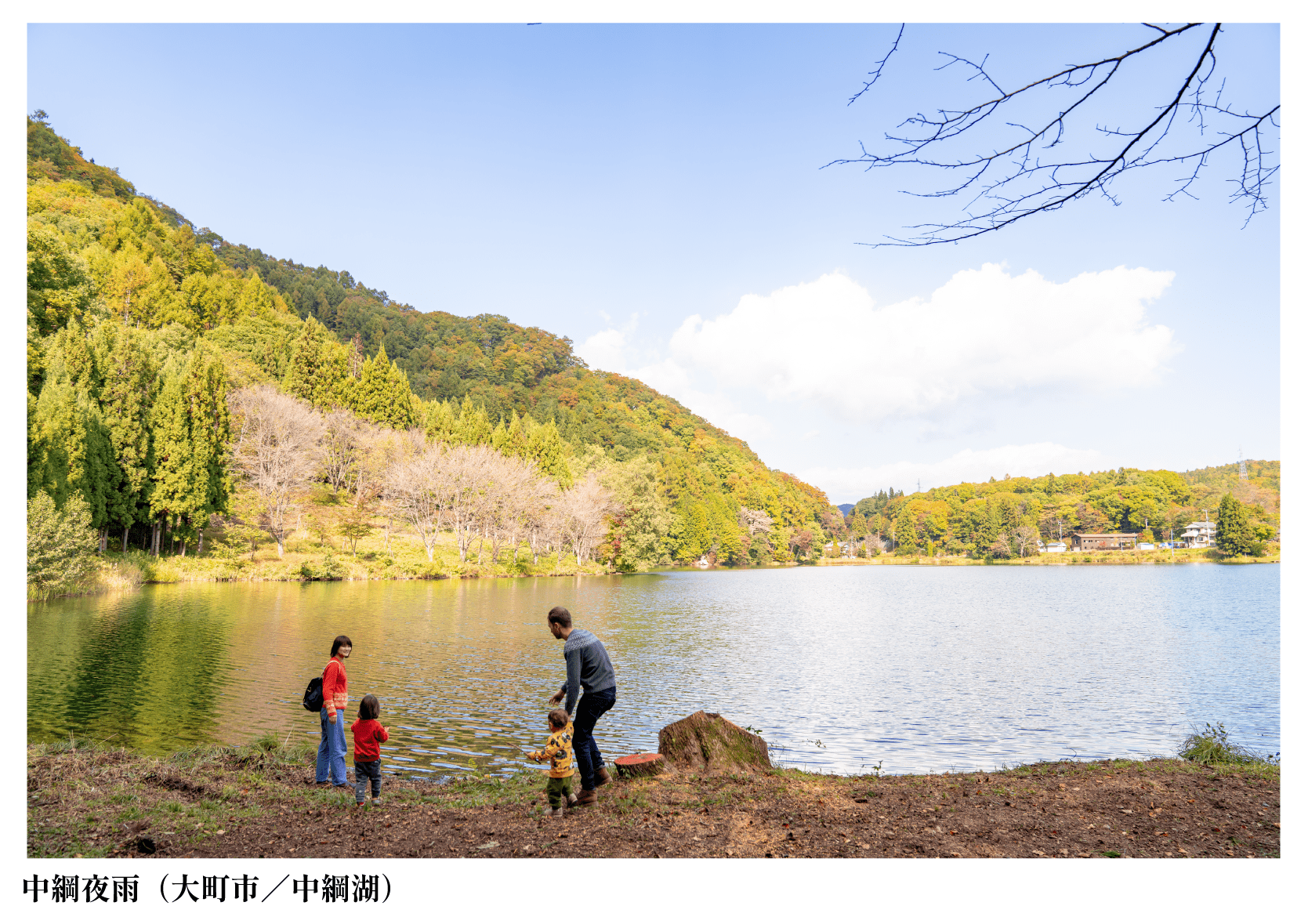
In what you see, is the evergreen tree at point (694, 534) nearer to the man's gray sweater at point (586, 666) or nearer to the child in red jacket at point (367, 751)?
the child in red jacket at point (367, 751)

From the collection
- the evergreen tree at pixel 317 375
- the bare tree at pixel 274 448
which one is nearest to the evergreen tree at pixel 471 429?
the evergreen tree at pixel 317 375

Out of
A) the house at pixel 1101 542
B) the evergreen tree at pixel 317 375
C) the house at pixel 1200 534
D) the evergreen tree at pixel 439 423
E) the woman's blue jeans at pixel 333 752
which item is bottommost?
the house at pixel 1101 542

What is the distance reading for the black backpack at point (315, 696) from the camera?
25.6 feet

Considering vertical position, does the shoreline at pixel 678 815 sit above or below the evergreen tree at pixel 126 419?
below

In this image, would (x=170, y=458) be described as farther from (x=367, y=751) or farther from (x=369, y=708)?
(x=367, y=751)

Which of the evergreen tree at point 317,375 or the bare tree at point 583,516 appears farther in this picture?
the evergreen tree at point 317,375

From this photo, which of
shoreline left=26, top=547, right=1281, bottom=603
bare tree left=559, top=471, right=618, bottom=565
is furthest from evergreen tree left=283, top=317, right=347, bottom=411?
bare tree left=559, top=471, right=618, bottom=565

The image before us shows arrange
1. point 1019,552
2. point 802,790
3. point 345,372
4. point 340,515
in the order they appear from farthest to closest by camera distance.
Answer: point 1019,552, point 345,372, point 340,515, point 802,790

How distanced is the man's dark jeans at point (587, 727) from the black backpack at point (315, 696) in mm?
3091

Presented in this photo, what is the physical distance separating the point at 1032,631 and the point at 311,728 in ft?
86.4

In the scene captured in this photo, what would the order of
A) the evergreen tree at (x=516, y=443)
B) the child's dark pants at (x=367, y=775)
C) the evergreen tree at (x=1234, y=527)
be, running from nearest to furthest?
the child's dark pants at (x=367, y=775), the evergreen tree at (x=516, y=443), the evergreen tree at (x=1234, y=527)

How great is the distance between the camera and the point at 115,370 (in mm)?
37562
